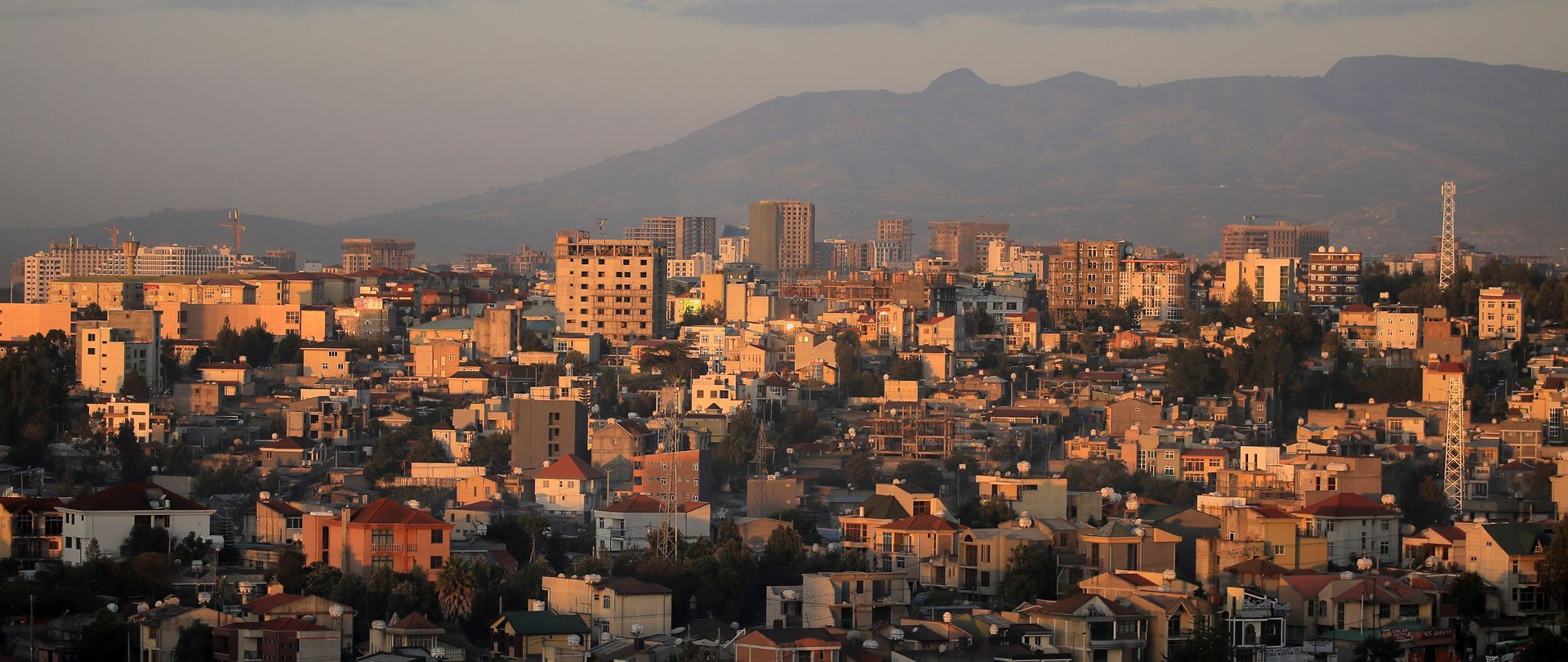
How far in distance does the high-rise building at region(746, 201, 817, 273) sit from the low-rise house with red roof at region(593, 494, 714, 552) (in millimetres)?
63185

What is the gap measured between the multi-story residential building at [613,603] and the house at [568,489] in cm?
1003

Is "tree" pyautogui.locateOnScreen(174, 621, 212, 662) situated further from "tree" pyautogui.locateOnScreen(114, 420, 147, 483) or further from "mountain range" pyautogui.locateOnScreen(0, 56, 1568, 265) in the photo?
"mountain range" pyautogui.locateOnScreen(0, 56, 1568, 265)

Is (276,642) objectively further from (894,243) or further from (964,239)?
(894,243)

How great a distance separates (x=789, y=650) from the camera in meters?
21.4

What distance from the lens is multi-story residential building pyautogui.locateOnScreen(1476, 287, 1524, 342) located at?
1854 inches

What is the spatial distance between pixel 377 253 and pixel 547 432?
5542 centimetres

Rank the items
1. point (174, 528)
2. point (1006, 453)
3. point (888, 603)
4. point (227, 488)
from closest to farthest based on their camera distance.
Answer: point (888, 603) < point (174, 528) < point (227, 488) < point (1006, 453)

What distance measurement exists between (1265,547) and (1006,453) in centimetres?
1346

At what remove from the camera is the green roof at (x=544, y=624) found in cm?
2281

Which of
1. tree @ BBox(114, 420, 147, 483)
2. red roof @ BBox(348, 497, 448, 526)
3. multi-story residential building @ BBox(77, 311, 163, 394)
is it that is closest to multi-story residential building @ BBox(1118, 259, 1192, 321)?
multi-story residential building @ BBox(77, 311, 163, 394)

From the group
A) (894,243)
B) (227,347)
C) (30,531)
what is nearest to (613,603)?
(30,531)

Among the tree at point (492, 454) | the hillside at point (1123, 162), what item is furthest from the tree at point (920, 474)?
the hillside at point (1123, 162)

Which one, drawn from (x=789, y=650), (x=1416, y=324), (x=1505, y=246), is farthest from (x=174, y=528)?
(x=1505, y=246)

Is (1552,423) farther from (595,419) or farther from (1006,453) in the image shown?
(595,419)
